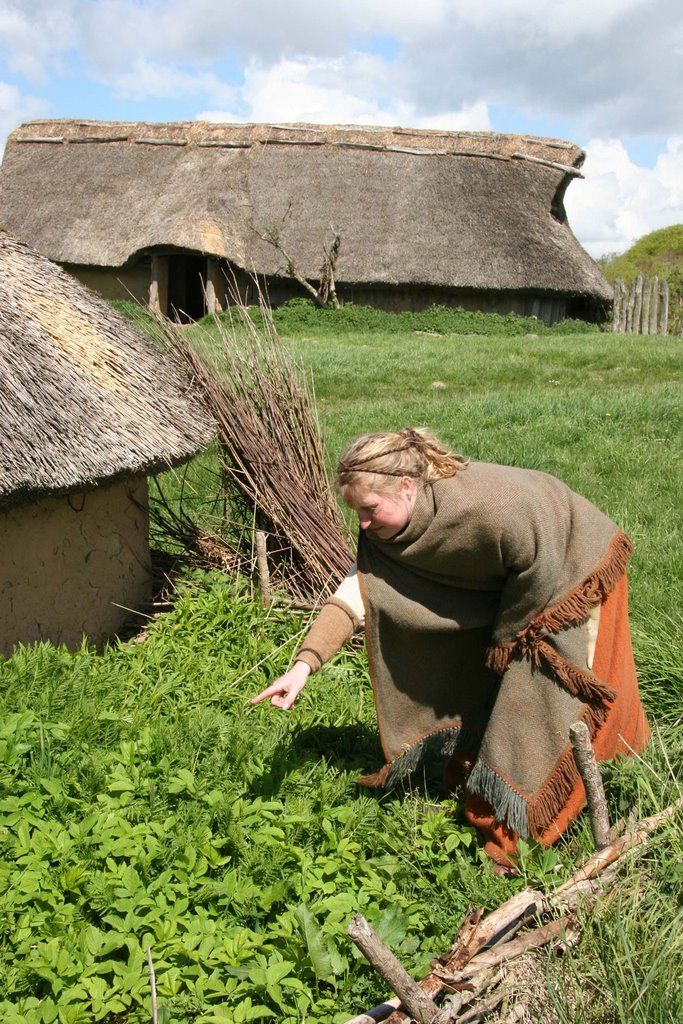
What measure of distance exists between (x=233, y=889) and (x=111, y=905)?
36 cm

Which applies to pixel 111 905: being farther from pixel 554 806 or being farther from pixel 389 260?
pixel 389 260

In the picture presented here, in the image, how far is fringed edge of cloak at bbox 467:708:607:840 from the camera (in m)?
2.85

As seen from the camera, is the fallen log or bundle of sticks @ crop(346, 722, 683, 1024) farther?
the fallen log

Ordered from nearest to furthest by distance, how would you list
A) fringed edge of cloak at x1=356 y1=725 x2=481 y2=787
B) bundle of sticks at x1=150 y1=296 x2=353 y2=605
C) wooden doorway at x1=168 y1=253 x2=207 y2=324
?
fringed edge of cloak at x1=356 y1=725 x2=481 y2=787 → bundle of sticks at x1=150 y1=296 x2=353 y2=605 → wooden doorway at x1=168 y1=253 x2=207 y2=324

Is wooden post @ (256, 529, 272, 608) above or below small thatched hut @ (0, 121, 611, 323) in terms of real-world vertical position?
below

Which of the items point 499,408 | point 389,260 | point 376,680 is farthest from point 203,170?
point 376,680

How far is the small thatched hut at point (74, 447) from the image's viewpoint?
432cm

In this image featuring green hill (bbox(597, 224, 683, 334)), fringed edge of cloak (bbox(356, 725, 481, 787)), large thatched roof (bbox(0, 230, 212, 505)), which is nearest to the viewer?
fringed edge of cloak (bbox(356, 725, 481, 787))

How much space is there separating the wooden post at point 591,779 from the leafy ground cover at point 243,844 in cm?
13

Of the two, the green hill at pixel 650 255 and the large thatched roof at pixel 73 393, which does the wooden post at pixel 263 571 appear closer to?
the large thatched roof at pixel 73 393

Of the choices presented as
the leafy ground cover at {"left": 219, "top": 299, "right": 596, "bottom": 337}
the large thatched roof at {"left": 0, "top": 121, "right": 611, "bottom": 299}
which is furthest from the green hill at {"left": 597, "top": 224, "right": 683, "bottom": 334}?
the leafy ground cover at {"left": 219, "top": 299, "right": 596, "bottom": 337}

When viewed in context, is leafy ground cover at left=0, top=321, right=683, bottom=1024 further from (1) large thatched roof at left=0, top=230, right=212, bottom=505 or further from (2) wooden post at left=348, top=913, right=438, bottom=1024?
(1) large thatched roof at left=0, top=230, right=212, bottom=505

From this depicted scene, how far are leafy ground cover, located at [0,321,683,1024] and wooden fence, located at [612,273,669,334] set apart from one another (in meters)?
14.9

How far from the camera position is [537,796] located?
2.86 metres
